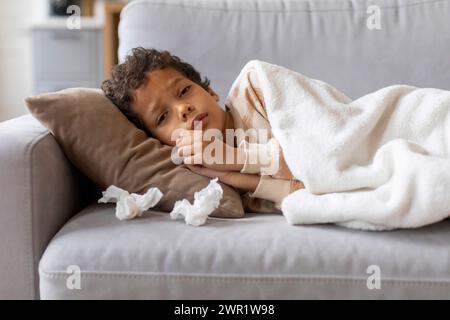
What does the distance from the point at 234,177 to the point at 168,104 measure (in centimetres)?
24

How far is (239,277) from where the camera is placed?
3.18 feet

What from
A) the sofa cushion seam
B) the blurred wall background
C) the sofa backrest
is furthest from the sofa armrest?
the blurred wall background

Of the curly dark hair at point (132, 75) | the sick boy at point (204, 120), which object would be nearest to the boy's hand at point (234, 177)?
the sick boy at point (204, 120)

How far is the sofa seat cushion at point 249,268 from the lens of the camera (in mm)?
961

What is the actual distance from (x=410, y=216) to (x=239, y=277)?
1.08 feet

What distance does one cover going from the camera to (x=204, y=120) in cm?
127

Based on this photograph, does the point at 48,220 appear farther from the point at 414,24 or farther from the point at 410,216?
the point at 414,24

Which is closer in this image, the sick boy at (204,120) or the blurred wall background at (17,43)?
the sick boy at (204,120)

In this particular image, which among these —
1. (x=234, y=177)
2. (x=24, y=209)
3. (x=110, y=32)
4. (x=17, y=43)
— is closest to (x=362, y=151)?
(x=234, y=177)

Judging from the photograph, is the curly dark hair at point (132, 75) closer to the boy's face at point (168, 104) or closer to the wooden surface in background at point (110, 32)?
the boy's face at point (168, 104)

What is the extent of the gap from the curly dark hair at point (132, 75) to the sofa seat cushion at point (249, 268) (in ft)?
1.37

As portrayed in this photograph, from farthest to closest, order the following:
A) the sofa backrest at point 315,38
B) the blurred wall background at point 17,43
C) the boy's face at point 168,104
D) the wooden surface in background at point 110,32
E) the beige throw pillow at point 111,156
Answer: the blurred wall background at point 17,43
the wooden surface in background at point 110,32
the sofa backrest at point 315,38
the boy's face at point 168,104
the beige throw pillow at point 111,156

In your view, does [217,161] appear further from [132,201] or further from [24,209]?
[24,209]

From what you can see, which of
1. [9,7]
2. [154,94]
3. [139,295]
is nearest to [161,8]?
[154,94]
